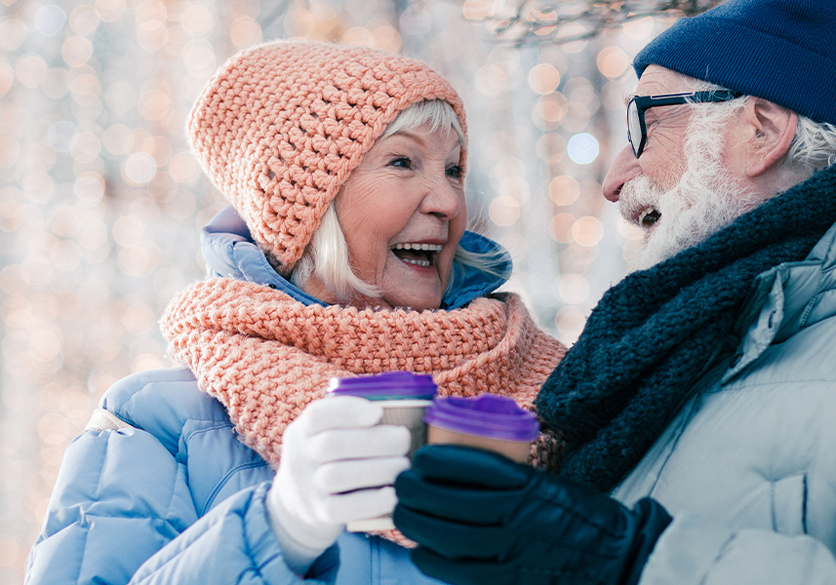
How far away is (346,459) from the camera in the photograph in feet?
3.42

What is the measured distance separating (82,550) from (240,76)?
149 centimetres

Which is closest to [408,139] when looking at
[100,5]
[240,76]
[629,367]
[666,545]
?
[240,76]

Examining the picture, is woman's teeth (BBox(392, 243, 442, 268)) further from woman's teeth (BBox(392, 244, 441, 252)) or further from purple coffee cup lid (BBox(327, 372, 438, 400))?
purple coffee cup lid (BBox(327, 372, 438, 400))

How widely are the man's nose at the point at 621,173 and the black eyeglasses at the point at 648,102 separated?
4cm

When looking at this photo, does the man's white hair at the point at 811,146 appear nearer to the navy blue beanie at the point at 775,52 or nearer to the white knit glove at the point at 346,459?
the navy blue beanie at the point at 775,52

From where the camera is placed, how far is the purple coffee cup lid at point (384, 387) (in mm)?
1045

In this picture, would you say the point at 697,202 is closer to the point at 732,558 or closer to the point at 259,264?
the point at 732,558

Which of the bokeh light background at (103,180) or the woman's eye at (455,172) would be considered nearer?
the woman's eye at (455,172)

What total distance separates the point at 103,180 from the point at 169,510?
3441 millimetres

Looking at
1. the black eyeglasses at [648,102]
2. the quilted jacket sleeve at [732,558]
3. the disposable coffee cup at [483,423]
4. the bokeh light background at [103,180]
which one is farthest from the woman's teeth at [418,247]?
the bokeh light background at [103,180]

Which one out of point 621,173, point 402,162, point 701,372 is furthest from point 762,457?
point 402,162

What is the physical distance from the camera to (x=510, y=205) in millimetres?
5344

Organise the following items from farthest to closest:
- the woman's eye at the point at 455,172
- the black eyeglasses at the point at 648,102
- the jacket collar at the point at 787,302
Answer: the woman's eye at the point at 455,172 → the black eyeglasses at the point at 648,102 → the jacket collar at the point at 787,302

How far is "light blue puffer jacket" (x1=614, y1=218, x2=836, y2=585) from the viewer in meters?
1.01
